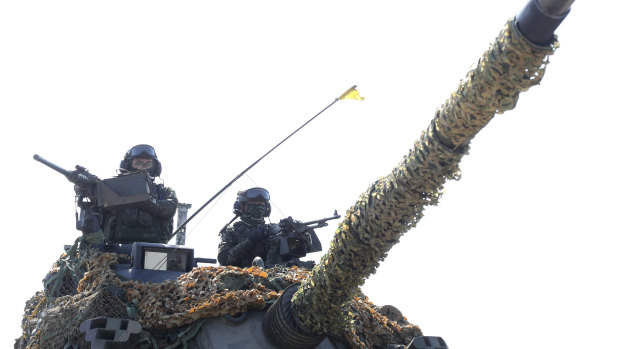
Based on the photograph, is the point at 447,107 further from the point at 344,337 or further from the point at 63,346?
the point at 63,346

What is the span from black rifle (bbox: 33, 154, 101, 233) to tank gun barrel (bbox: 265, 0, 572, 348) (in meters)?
4.23

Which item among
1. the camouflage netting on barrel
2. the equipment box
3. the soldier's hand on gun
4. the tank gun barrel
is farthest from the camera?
the soldier's hand on gun

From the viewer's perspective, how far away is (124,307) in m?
8.60

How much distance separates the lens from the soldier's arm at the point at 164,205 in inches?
479

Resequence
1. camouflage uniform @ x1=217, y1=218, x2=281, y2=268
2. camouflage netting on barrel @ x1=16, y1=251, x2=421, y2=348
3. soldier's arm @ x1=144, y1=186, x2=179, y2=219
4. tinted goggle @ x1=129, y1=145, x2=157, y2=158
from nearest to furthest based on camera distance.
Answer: camouflage netting on barrel @ x1=16, y1=251, x2=421, y2=348
camouflage uniform @ x1=217, y1=218, x2=281, y2=268
soldier's arm @ x1=144, y1=186, x2=179, y2=219
tinted goggle @ x1=129, y1=145, x2=157, y2=158

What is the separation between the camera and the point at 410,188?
6465 mm

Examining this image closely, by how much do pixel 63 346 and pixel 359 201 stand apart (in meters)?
3.83

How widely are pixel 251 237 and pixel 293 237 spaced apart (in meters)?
0.70

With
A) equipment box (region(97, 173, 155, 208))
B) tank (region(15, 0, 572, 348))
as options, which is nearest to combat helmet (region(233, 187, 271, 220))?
equipment box (region(97, 173, 155, 208))

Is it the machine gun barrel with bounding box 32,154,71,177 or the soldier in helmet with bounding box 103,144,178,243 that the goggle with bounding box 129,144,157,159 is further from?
the machine gun barrel with bounding box 32,154,71,177

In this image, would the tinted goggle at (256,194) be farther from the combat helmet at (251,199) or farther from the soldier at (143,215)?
the soldier at (143,215)

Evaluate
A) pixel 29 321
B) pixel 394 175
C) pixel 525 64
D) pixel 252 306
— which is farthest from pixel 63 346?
pixel 525 64

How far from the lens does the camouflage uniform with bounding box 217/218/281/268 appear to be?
11758 mm

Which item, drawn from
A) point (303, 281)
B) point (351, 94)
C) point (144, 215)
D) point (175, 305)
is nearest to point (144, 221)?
point (144, 215)
